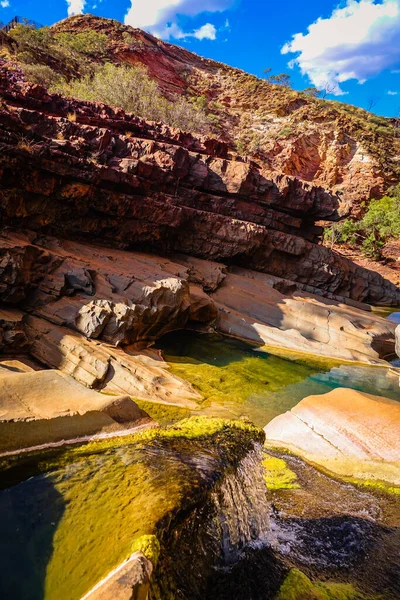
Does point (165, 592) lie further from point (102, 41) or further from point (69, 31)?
point (69, 31)

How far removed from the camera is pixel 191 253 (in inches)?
901

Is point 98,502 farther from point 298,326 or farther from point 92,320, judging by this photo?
point 298,326

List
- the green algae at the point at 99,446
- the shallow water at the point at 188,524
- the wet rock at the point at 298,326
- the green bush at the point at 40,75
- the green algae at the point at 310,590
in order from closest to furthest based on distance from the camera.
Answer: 1. the shallow water at the point at 188,524
2. the green algae at the point at 310,590
3. the green algae at the point at 99,446
4. the wet rock at the point at 298,326
5. the green bush at the point at 40,75

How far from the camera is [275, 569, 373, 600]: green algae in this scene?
13.6 ft

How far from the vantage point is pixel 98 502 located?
3730 mm

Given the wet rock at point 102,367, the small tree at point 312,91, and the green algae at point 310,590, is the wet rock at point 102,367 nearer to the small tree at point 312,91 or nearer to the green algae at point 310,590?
the green algae at point 310,590

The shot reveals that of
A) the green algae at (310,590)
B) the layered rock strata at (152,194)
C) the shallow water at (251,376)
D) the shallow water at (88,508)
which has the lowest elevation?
the shallow water at (251,376)

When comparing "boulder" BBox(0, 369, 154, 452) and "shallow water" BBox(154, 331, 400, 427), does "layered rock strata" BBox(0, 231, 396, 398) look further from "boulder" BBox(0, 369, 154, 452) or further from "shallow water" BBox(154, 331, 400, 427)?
"boulder" BBox(0, 369, 154, 452)

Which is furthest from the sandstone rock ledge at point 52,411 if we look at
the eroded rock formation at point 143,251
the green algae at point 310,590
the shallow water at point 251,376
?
the eroded rock formation at point 143,251

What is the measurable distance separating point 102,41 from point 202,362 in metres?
56.6

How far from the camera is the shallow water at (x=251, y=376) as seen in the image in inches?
405

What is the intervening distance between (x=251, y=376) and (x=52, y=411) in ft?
27.0

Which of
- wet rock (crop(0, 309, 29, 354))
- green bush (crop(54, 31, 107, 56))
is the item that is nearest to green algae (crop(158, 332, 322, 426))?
wet rock (crop(0, 309, 29, 354))

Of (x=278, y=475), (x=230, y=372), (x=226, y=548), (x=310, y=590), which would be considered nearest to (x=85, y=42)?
(x=230, y=372)
